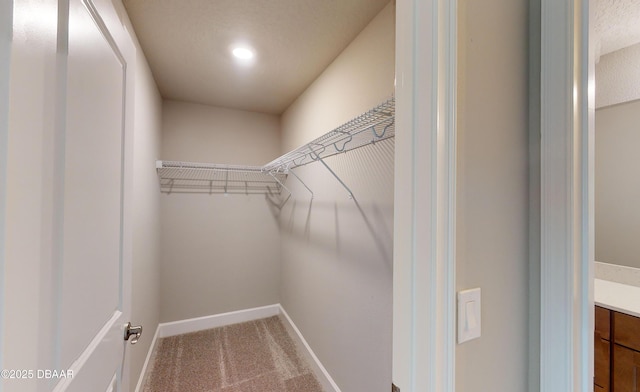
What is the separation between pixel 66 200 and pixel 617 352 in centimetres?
238

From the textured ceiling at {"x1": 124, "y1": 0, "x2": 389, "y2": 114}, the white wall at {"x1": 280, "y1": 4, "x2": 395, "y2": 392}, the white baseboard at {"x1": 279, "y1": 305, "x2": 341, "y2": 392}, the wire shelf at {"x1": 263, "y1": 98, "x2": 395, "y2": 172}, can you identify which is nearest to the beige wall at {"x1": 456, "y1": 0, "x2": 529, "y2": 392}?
the wire shelf at {"x1": 263, "y1": 98, "x2": 395, "y2": 172}

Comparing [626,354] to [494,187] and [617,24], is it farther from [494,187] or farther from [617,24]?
[617,24]

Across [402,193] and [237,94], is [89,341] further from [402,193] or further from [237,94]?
[237,94]

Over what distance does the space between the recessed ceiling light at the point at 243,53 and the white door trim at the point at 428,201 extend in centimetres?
152

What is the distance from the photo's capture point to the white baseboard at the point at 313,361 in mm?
1842

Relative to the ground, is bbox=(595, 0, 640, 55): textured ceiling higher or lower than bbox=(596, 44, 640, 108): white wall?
higher

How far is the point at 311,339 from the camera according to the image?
2199 millimetres

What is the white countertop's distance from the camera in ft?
4.30

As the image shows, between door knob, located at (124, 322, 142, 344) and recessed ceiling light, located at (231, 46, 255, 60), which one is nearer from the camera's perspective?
door knob, located at (124, 322, 142, 344)

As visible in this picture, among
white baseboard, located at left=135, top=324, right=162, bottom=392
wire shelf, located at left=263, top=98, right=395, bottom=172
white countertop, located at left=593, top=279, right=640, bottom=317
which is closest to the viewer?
wire shelf, located at left=263, top=98, right=395, bottom=172

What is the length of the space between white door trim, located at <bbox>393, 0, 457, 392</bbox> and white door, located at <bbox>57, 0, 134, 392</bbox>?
30.6 inches

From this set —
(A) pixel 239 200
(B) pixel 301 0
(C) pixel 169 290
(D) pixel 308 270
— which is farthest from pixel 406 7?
(C) pixel 169 290

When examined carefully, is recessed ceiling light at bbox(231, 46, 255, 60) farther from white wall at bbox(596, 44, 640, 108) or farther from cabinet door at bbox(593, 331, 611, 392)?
cabinet door at bbox(593, 331, 611, 392)

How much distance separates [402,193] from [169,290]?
2893mm
